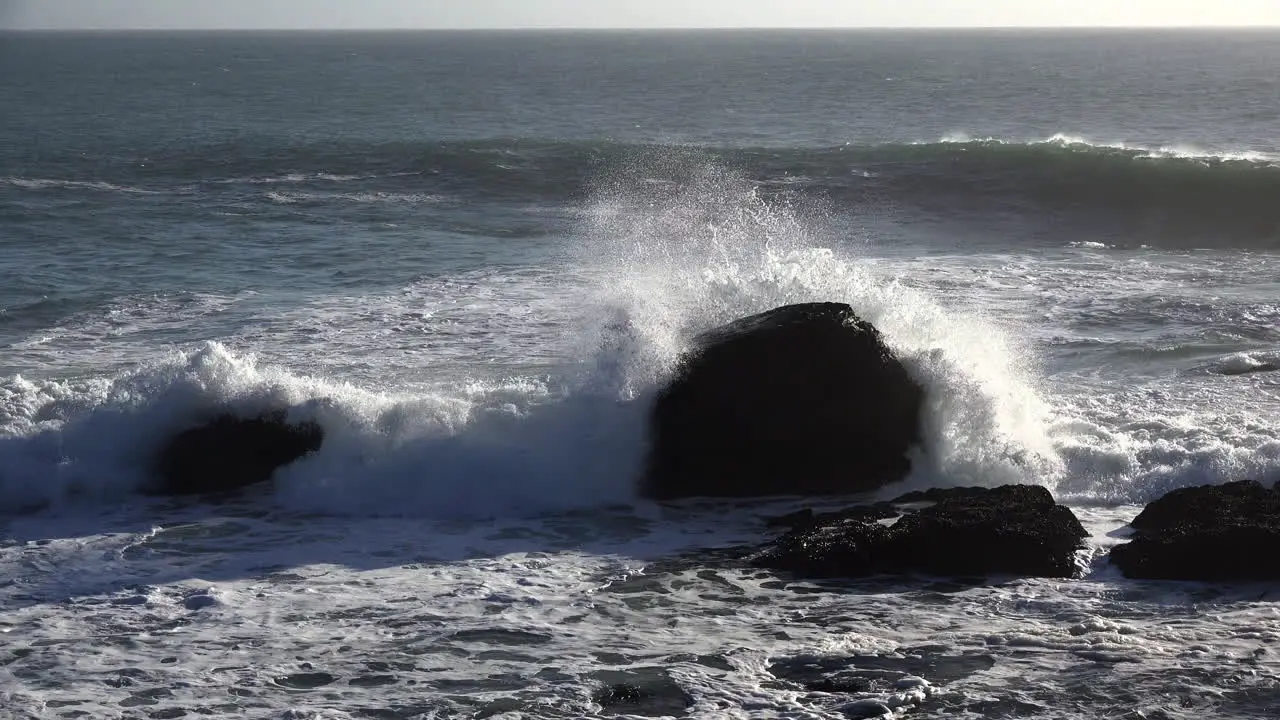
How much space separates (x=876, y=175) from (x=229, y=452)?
74.7ft

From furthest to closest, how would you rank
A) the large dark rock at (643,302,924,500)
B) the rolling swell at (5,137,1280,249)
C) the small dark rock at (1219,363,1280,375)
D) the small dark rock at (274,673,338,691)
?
the rolling swell at (5,137,1280,249) < the small dark rock at (1219,363,1280,375) < the large dark rock at (643,302,924,500) < the small dark rock at (274,673,338,691)

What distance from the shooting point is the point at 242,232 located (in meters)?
22.8

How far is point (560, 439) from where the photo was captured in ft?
34.6

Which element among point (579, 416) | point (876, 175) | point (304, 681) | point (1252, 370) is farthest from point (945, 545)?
point (876, 175)

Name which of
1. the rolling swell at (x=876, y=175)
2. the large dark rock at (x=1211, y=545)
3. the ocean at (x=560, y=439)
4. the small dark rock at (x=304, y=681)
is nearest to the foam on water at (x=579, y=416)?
the ocean at (x=560, y=439)

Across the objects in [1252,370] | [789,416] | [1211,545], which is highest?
[1252,370]

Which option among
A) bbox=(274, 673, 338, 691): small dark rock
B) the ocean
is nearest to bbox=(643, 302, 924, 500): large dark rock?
the ocean

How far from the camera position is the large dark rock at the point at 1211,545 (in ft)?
26.0

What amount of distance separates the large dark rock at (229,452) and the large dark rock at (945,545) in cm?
393

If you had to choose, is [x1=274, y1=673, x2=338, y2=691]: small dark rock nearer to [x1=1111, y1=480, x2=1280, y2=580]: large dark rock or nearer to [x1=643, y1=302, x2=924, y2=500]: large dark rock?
[x1=643, y1=302, x2=924, y2=500]: large dark rock

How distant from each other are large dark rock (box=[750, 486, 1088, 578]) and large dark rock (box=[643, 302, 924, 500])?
3.98 feet

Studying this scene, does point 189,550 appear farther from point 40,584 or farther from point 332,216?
point 332,216

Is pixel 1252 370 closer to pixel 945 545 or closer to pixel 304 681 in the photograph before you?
pixel 945 545

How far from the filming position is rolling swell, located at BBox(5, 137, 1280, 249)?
84.8 ft
